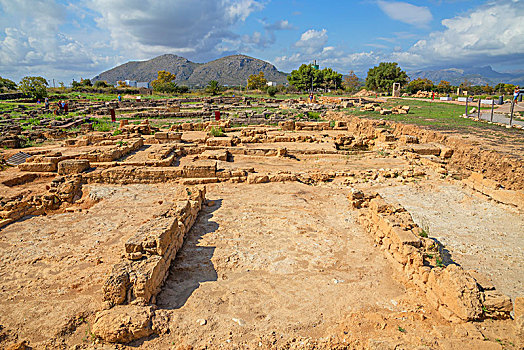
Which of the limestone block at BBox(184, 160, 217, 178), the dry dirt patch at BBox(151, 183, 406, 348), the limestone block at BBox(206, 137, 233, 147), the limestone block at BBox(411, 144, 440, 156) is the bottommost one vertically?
the dry dirt patch at BBox(151, 183, 406, 348)

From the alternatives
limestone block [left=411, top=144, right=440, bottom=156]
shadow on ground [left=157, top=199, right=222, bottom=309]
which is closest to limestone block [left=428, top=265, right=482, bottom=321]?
shadow on ground [left=157, top=199, right=222, bottom=309]

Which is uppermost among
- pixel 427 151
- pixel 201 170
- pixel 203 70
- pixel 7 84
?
pixel 203 70

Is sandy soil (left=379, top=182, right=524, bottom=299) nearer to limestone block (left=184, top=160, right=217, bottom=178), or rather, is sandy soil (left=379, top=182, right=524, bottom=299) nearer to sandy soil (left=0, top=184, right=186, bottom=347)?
limestone block (left=184, top=160, right=217, bottom=178)

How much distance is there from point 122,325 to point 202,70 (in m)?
183

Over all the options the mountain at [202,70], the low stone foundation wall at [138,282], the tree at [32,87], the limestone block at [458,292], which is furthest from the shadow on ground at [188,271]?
the mountain at [202,70]

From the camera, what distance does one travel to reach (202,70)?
565ft

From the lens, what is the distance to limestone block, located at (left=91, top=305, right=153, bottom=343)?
3.67 m

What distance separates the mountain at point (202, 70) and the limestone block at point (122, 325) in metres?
152

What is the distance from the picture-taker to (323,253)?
5.99m

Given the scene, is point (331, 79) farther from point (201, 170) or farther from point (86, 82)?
point (201, 170)

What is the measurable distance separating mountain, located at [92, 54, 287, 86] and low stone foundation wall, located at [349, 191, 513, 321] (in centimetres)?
14987

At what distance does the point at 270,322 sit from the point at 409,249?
281 centimetres

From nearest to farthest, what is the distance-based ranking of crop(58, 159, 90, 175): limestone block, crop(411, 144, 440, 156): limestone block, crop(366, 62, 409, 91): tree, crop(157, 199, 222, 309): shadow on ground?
crop(157, 199, 222, 309): shadow on ground → crop(58, 159, 90, 175): limestone block → crop(411, 144, 440, 156): limestone block → crop(366, 62, 409, 91): tree

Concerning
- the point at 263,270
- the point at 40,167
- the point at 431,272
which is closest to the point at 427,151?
the point at 431,272
